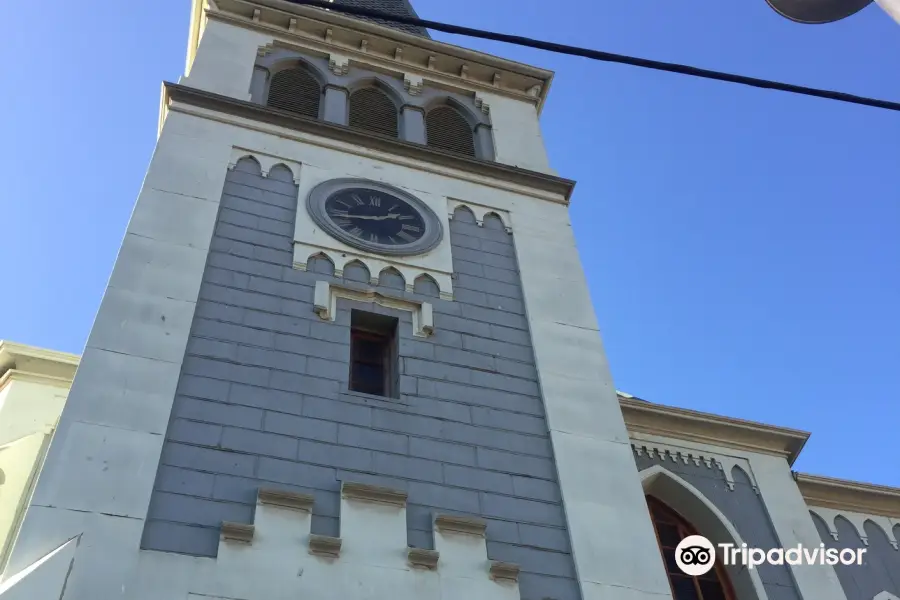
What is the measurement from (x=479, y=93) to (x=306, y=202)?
19.5 ft

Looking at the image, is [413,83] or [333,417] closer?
[333,417]

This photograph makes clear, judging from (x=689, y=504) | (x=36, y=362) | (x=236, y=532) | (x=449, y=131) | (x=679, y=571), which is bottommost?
(x=236, y=532)

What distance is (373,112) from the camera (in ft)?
50.6

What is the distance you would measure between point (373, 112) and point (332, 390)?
7126mm

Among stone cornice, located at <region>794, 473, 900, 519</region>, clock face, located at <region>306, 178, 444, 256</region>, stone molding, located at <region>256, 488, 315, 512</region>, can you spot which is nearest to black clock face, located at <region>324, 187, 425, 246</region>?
clock face, located at <region>306, 178, 444, 256</region>

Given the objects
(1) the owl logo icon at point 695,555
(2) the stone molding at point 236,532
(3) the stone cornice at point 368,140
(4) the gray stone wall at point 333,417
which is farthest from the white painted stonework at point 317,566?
(3) the stone cornice at point 368,140

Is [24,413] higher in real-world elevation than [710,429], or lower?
lower

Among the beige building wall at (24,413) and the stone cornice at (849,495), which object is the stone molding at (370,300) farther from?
the stone cornice at (849,495)

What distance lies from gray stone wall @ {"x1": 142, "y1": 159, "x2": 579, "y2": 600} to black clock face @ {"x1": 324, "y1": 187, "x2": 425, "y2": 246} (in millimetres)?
723

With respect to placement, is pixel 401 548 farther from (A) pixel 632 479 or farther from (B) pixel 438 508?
(A) pixel 632 479

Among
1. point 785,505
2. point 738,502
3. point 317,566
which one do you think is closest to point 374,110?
point 738,502

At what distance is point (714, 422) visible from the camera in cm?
1338

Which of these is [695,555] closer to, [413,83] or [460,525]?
[460,525]

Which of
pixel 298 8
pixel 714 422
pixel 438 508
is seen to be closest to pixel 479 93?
pixel 298 8
